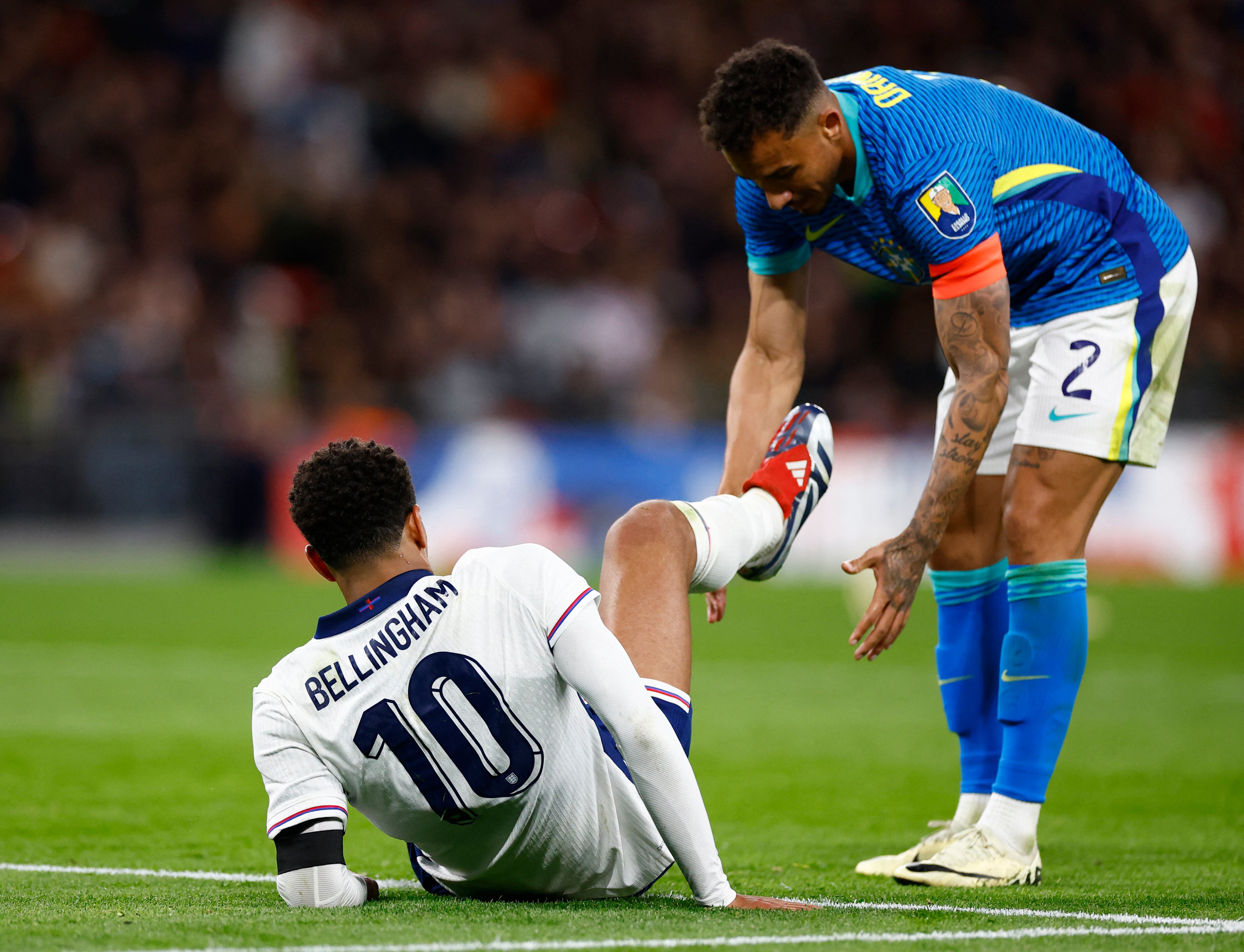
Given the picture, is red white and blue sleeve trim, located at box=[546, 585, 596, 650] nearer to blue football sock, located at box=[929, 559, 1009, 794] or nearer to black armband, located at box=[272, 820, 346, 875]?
black armband, located at box=[272, 820, 346, 875]

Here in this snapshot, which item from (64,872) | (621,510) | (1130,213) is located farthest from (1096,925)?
(621,510)

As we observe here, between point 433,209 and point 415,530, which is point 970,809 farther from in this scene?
point 433,209

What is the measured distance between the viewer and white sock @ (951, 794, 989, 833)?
4.15 meters

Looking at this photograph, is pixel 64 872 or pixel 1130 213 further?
pixel 1130 213

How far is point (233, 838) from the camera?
171 inches

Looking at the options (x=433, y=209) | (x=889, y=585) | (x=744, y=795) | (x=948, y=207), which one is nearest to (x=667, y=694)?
(x=889, y=585)

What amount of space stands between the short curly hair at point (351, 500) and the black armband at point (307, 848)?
Result: 49cm

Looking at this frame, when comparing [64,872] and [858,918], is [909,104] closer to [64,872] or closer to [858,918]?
[858,918]

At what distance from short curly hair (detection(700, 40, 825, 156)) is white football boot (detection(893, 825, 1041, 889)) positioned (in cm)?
174

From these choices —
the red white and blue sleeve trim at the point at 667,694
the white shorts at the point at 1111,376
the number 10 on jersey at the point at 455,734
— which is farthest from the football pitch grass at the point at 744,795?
the white shorts at the point at 1111,376

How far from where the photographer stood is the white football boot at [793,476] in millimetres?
3564

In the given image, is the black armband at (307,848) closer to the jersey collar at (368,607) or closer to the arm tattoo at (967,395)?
the jersey collar at (368,607)

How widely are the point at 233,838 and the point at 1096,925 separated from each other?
240 centimetres

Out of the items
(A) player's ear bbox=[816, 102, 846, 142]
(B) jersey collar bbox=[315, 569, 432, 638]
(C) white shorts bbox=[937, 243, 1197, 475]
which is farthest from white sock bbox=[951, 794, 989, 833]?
(B) jersey collar bbox=[315, 569, 432, 638]
